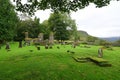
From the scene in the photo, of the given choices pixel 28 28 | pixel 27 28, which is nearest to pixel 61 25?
pixel 28 28

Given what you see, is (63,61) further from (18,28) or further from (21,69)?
(18,28)

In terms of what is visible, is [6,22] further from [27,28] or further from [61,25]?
[61,25]

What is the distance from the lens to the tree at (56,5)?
55.6 ft

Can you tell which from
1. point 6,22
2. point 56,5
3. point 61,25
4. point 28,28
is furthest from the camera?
point 28,28

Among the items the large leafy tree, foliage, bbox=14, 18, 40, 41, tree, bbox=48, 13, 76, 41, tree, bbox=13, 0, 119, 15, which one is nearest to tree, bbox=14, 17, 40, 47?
foliage, bbox=14, 18, 40, 41

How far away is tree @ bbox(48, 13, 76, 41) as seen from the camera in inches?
2431

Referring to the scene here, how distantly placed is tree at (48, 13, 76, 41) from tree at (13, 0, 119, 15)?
1695 inches

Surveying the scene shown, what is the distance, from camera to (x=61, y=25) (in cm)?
6225

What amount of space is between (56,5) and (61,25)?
45068mm

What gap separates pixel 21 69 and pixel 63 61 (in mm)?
5050

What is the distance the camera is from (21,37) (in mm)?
65750

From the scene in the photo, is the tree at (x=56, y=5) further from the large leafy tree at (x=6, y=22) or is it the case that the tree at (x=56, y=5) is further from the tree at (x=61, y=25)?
the tree at (x=61, y=25)

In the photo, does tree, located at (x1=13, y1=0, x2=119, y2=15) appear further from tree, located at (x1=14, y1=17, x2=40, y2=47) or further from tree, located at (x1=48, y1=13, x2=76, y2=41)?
tree, located at (x1=14, y1=17, x2=40, y2=47)

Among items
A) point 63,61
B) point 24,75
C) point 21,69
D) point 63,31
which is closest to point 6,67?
point 21,69
